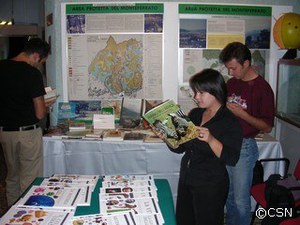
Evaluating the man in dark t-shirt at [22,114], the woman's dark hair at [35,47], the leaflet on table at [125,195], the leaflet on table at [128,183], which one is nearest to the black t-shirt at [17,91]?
the man in dark t-shirt at [22,114]

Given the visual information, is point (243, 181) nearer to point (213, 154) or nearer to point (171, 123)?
point (213, 154)

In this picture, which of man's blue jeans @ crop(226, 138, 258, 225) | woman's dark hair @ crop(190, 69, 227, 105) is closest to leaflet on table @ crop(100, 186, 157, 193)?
woman's dark hair @ crop(190, 69, 227, 105)

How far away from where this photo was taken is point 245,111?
2293 millimetres

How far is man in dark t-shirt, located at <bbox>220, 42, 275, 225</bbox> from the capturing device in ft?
7.39

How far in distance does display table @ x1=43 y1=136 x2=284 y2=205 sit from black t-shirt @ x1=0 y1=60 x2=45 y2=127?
0.43 m

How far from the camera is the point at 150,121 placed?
1.82m

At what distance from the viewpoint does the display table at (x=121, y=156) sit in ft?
9.61

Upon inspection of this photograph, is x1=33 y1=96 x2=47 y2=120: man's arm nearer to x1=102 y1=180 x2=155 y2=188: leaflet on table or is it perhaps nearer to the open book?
x1=102 y1=180 x2=155 y2=188: leaflet on table

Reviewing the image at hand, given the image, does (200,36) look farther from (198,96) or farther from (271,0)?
(198,96)

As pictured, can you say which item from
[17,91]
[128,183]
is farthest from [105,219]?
[17,91]

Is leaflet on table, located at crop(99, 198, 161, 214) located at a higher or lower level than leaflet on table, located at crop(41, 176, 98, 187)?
lower

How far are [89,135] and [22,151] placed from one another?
1.99 ft

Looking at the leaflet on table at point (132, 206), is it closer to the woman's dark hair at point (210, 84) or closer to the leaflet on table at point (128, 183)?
the leaflet on table at point (128, 183)

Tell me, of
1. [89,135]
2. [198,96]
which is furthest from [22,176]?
[198,96]
